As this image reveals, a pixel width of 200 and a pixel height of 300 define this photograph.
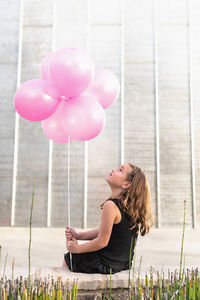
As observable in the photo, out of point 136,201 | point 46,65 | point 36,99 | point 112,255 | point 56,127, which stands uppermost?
point 46,65

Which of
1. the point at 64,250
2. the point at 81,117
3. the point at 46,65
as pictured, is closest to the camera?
the point at 81,117

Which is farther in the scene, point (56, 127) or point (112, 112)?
point (112, 112)

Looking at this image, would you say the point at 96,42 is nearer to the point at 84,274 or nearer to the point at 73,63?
the point at 73,63

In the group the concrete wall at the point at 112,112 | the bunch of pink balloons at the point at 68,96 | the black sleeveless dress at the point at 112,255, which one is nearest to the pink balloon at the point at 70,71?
the bunch of pink balloons at the point at 68,96

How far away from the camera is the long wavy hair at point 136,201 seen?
1.42 metres

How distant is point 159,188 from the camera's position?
15.8ft

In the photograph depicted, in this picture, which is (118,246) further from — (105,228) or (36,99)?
(36,99)

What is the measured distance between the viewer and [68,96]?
233cm

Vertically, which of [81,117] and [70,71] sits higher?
[70,71]

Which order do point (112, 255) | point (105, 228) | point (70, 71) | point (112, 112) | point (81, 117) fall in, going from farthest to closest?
point (112, 112)
point (81, 117)
point (70, 71)
point (112, 255)
point (105, 228)

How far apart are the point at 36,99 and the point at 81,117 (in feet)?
1.28

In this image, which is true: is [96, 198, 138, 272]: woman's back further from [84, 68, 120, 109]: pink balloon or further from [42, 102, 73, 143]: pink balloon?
[84, 68, 120, 109]: pink balloon

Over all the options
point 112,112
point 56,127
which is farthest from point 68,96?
point 112,112

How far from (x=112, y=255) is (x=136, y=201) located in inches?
11.0
